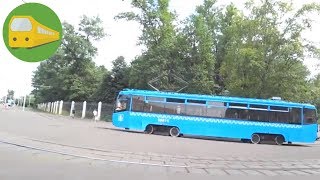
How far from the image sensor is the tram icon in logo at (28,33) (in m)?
7.15

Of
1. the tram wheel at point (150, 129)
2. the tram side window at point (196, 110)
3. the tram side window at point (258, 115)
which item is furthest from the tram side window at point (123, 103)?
the tram side window at point (258, 115)

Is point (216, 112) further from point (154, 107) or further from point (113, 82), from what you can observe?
point (113, 82)

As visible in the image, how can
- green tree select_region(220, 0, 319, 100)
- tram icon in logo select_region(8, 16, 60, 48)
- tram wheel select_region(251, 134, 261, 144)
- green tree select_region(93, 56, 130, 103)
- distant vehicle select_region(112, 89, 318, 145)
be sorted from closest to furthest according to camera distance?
tram icon in logo select_region(8, 16, 60, 48) < distant vehicle select_region(112, 89, 318, 145) < tram wheel select_region(251, 134, 261, 144) < green tree select_region(220, 0, 319, 100) < green tree select_region(93, 56, 130, 103)

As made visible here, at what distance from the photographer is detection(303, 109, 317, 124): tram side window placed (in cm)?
3059

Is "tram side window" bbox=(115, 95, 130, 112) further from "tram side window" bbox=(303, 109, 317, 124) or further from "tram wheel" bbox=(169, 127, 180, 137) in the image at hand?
"tram side window" bbox=(303, 109, 317, 124)

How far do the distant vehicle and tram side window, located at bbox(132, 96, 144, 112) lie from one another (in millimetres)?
222

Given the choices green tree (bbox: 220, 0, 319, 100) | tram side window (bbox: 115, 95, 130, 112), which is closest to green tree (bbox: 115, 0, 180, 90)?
green tree (bbox: 220, 0, 319, 100)

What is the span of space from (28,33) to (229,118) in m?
24.3

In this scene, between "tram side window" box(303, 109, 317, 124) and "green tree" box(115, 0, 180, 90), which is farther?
"green tree" box(115, 0, 180, 90)

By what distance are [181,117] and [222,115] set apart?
2.67 m

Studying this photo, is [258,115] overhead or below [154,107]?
below

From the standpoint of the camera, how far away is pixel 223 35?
6009 centimetres

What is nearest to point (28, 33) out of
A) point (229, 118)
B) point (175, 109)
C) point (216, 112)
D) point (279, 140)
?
point (175, 109)

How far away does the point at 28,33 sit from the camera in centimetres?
719
